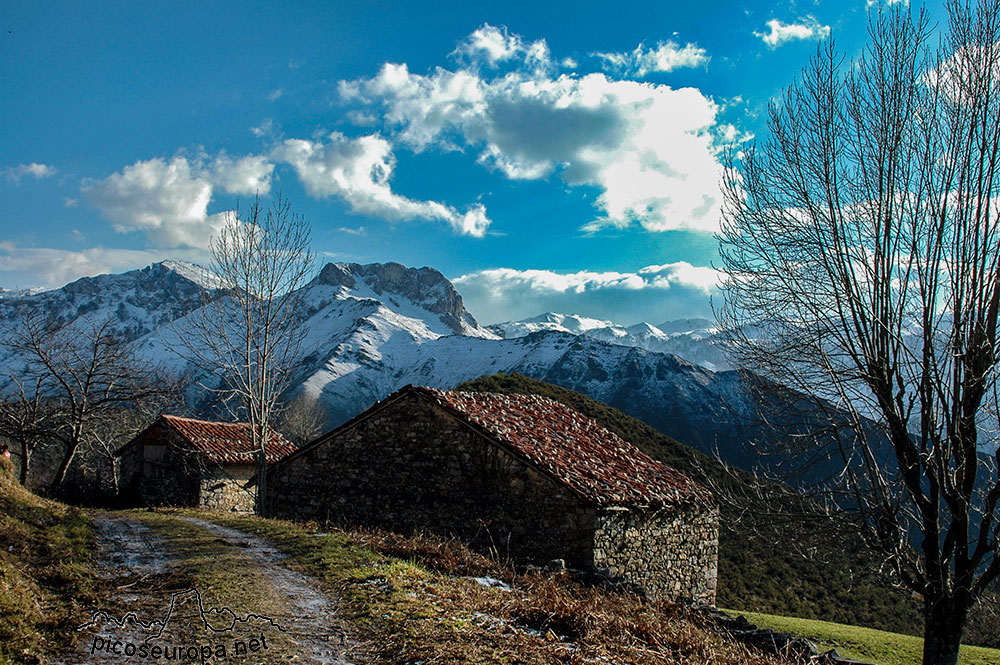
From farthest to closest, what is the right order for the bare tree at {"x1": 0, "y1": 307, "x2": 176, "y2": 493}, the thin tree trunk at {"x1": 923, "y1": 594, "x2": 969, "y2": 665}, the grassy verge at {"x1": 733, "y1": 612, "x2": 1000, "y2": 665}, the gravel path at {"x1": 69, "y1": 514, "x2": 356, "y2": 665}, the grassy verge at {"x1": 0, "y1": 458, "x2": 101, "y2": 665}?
the bare tree at {"x1": 0, "y1": 307, "x2": 176, "y2": 493}, the grassy verge at {"x1": 733, "y1": 612, "x2": 1000, "y2": 665}, the thin tree trunk at {"x1": 923, "y1": 594, "x2": 969, "y2": 665}, the gravel path at {"x1": 69, "y1": 514, "x2": 356, "y2": 665}, the grassy verge at {"x1": 0, "y1": 458, "x2": 101, "y2": 665}

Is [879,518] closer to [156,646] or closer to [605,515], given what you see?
[605,515]

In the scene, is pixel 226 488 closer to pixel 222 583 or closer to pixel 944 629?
pixel 222 583

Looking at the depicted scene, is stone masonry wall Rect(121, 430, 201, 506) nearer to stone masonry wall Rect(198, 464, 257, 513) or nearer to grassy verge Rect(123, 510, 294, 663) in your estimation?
stone masonry wall Rect(198, 464, 257, 513)

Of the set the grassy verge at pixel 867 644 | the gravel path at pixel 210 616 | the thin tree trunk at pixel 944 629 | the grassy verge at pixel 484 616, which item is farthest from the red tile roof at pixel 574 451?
the gravel path at pixel 210 616

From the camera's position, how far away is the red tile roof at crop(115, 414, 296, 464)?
2458cm

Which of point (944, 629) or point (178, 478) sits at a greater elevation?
point (944, 629)

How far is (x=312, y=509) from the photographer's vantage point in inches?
566

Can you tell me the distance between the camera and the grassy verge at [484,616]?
455 cm

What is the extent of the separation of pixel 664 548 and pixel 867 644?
3.97 meters

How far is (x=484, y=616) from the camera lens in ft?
17.3

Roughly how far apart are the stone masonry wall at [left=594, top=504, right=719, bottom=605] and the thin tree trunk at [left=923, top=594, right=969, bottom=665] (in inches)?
150

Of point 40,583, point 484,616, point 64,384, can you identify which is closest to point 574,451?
point 484,616

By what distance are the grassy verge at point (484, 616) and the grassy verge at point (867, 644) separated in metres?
5.83

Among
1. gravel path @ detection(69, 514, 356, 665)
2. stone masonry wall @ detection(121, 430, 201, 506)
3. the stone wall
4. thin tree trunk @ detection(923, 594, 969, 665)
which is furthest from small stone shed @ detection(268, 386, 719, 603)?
stone masonry wall @ detection(121, 430, 201, 506)
